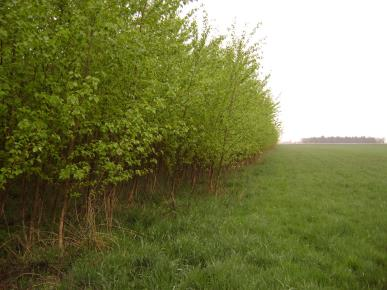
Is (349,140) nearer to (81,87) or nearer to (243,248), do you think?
(243,248)

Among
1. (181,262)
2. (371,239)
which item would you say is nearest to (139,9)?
(181,262)

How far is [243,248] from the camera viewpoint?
258 inches

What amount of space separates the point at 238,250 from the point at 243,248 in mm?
199

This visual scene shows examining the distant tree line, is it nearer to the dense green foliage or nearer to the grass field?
the grass field

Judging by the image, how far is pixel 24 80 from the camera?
5047 mm

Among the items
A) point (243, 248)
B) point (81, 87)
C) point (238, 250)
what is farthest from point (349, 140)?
point (81, 87)

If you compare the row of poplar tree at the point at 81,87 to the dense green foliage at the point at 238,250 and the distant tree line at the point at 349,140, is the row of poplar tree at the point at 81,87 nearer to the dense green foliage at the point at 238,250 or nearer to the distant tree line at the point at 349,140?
the dense green foliage at the point at 238,250

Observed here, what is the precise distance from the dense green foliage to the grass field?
0.02 metres

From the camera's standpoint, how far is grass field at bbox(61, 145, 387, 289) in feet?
16.7

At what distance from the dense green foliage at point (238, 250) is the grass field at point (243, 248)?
19 millimetres

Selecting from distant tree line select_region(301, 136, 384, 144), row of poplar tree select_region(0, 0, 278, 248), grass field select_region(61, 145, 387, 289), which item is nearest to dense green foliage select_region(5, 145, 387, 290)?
grass field select_region(61, 145, 387, 289)

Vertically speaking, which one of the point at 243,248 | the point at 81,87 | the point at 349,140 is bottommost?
the point at 243,248

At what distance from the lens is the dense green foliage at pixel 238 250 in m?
5.08

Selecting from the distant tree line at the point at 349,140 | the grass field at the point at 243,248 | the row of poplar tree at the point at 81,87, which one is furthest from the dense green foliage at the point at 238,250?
the distant tree line at the point at 349,140
